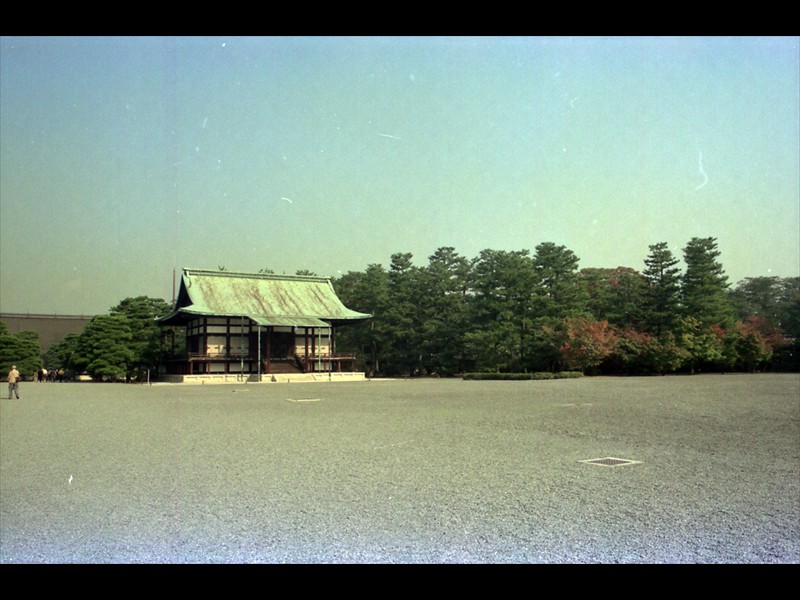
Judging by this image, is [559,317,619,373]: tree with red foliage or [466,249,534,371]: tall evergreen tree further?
[466,249,534,371]: tall evergreen tree

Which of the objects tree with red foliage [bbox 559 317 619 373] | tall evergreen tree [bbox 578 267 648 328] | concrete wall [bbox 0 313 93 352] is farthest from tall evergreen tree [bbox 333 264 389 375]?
concrete wall [bbox 0 313 93 352]

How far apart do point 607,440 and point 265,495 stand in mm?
5077

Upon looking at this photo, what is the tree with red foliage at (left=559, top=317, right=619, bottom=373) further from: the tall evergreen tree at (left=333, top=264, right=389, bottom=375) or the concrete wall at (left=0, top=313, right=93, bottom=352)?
the concrete wall at (left=0, top=313, right=93, bottom=352)

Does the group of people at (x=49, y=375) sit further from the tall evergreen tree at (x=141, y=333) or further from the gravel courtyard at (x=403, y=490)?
the gravel courtyard at (x=403, y=490)

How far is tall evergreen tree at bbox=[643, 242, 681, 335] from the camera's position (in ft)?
103

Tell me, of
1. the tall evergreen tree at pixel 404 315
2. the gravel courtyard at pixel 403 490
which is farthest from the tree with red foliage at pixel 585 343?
the gravel courtyard at pixel 403 490

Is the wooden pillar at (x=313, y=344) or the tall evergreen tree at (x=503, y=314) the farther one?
the wooden pillar at (x=313, y=344)

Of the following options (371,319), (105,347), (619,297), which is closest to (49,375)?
(105,347)

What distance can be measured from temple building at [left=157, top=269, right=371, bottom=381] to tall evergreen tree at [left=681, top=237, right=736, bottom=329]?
17.3m

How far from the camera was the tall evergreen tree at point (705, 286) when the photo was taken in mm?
30625

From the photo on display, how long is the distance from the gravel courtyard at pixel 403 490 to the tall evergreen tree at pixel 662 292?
2165 centimetres
